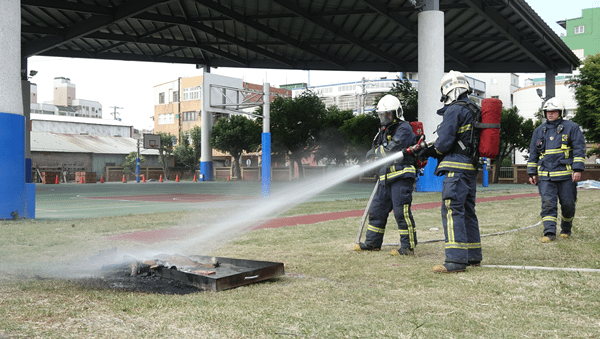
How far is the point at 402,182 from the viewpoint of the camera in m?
6.06

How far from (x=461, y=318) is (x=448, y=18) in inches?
1009

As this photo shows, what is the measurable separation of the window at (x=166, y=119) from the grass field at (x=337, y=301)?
72.3 m

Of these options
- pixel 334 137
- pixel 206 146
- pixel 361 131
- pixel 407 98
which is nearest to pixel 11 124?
pixel 407 98

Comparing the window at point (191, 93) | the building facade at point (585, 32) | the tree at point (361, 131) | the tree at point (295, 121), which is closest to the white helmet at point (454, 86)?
the tree at point (361, 131)

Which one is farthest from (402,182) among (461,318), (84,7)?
(84,7)

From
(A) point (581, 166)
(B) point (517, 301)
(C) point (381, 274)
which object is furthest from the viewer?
(A) point (581, 166)

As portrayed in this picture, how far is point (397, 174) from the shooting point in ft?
19.8

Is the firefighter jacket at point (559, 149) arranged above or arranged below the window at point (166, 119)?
below

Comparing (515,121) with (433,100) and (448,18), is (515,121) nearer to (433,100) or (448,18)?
(448,18)

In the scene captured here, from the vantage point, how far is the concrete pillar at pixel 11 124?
1031cm

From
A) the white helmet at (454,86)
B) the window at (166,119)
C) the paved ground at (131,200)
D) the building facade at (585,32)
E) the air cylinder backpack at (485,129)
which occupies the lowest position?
the paved ground at (131,200)

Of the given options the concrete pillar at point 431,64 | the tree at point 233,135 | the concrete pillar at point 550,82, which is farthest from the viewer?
the tree at point 233,135

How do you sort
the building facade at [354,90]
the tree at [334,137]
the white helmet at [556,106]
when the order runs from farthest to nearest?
the building facade at [354,90] < the tree at [334,137] < the white helmet at [556,106]

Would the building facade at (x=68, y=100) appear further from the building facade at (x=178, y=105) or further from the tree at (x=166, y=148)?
the tree at (x=166, y=148)
